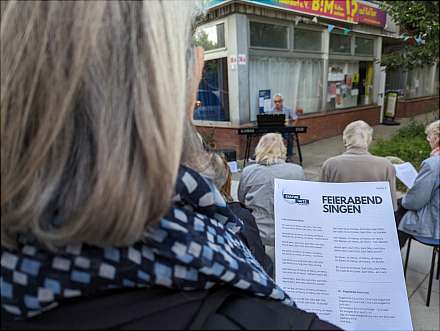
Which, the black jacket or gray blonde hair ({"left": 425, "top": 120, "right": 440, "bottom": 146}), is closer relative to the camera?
the black jacket

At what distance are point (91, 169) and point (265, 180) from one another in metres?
2.57

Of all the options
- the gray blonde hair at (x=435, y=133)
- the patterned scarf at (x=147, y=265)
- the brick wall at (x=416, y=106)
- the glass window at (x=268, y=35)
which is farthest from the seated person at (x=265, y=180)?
the brick wall at (x=416, y=106)

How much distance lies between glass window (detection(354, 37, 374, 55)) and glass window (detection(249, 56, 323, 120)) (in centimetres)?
207

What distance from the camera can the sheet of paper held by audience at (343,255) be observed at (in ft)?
3.45

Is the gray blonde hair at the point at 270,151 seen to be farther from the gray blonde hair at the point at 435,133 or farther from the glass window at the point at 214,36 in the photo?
the glass window at the point at 214,36

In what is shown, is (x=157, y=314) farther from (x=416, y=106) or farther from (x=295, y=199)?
(x=416, y=106)

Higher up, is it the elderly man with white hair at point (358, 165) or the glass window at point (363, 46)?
the glass window at point (363, 46)

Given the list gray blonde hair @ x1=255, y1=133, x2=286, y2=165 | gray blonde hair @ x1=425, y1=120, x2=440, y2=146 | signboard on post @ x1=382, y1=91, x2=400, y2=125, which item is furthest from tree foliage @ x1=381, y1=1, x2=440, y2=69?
gray blonde hair @ x1=255, y1=133, x2=286, y2=165

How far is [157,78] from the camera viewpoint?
547 mm

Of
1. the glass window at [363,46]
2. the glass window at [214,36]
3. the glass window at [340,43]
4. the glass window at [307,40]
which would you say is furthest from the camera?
the glass window at [363,46]

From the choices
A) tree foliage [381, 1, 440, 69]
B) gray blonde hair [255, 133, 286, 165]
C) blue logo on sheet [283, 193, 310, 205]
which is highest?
tree foliage [381, 1, 440, 69]

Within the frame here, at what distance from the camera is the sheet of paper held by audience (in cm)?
105

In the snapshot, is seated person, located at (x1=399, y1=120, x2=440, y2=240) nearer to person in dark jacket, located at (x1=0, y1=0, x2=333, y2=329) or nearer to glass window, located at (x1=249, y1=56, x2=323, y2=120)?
person in dark jacket, located at (x1=0, y1=0, x2=333, y2=329)

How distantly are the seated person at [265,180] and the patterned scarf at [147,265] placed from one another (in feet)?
7.68
